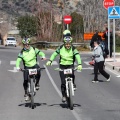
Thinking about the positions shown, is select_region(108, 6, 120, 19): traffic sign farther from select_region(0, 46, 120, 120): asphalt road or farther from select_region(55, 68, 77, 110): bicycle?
select_region(55, 68, 77, 110): bicycle

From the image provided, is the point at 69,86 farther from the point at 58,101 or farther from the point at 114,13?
the point at 114,13

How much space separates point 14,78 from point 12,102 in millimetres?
7333

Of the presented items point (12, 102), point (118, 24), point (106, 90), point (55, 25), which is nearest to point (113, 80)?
point (106, 90)

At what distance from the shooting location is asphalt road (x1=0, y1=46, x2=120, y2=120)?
11.9m

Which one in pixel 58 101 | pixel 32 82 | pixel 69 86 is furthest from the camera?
pixel 58 101

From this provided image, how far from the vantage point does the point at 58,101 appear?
47.2 ft

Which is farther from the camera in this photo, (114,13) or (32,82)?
(114,13)

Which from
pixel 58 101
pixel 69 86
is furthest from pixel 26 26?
pixel 69 86

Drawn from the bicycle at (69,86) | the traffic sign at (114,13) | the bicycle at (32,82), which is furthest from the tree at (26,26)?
the bicycle at (69,86)

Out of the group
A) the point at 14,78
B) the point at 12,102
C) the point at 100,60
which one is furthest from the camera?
the point at 14,78

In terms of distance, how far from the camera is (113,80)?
805 inches

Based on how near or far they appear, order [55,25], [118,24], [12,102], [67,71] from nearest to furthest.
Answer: [67,71], [12,102], [55,25], [118,24]

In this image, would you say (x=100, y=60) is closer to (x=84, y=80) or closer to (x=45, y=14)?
(x=84, y=80)

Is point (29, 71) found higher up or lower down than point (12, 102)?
higher up
